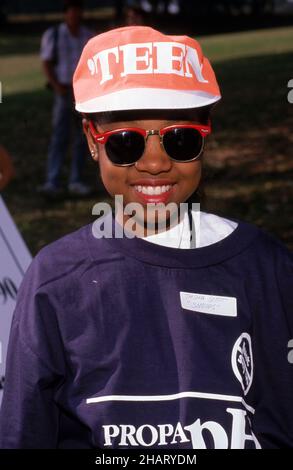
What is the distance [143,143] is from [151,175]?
8 centimetres

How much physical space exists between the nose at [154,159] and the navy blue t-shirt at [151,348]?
0.17m

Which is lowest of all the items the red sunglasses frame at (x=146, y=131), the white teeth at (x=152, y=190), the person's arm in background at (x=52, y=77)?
the white teeth at (x=152, y=190)

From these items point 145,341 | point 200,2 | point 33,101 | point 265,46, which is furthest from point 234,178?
point 200,2

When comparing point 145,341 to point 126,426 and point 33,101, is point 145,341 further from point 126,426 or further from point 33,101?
point 33,101

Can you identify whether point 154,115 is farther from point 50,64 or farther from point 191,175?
point 50,64

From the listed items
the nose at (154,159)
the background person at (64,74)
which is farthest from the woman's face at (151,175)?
the background person at (64,74)

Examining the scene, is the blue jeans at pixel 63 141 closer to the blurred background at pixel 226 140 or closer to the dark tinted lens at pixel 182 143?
the blurred background at pixel 226 140

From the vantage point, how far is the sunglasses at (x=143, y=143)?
2.25 meters

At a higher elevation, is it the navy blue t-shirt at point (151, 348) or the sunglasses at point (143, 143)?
the sunglasses at point (143, 143)

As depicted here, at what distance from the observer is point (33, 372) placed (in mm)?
2170

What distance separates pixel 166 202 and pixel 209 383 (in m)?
0.45

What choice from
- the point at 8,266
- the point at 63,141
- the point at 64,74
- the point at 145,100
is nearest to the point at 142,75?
the point at 145,100

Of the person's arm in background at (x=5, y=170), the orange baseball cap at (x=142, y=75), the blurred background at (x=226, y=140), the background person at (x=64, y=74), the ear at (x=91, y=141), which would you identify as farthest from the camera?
the background person at (x=64, y=74)

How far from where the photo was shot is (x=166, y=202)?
2328 mm
